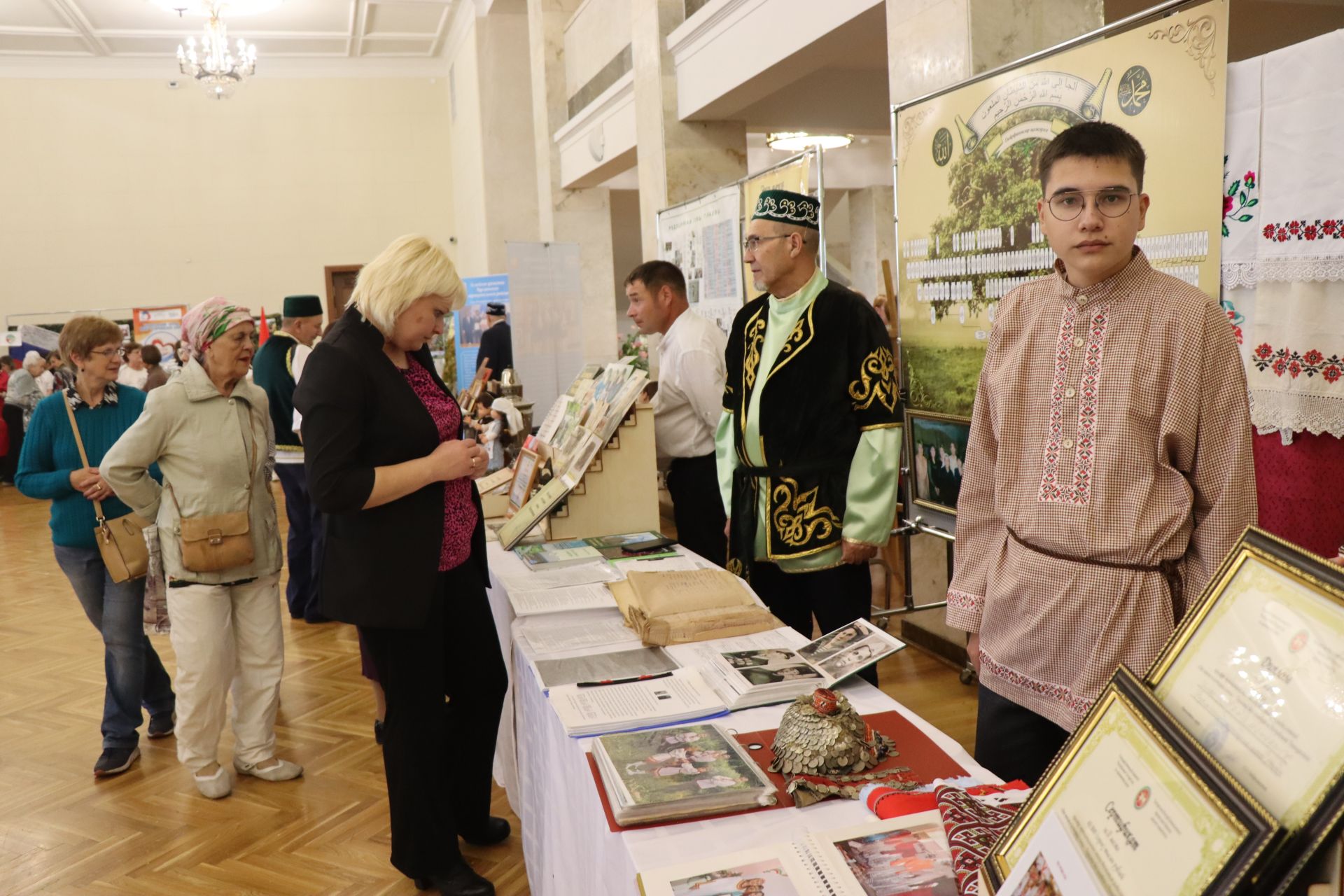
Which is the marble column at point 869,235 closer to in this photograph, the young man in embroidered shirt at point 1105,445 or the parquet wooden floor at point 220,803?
the parquet wooden floor at point 220,803

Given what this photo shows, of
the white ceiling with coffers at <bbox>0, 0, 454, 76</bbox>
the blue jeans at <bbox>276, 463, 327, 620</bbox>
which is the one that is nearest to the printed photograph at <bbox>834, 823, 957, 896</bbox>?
the blue jeans at <bbox>276, 463, 327, 620</bbox>

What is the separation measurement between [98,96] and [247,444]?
47.1 feet

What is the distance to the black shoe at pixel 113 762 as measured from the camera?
373 centimetres

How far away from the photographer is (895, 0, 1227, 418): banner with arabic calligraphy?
2529mm

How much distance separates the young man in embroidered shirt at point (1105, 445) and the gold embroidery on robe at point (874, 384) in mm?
876

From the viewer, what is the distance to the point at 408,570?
2.34 meters

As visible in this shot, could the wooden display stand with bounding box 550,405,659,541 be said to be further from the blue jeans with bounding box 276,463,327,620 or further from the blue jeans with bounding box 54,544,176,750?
the blue jeans with bounding box 276,463,327,620

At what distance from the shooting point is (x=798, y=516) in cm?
267

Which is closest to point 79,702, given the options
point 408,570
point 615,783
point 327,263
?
point 408,570

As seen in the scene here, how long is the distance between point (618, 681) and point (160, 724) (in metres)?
2.96

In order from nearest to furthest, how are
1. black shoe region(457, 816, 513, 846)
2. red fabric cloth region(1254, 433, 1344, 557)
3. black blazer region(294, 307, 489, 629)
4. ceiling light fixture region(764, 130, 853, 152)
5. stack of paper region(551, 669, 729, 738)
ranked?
stack of paper region(551, 669, 729, 738)
black blazer region(294, 307, 489, 629)
red fabric cloth region(1254, 433, 1344, 557)
black shoe region(457, 816, 513, 846)
ceiling light fixture region(764, 130, 853, 152)

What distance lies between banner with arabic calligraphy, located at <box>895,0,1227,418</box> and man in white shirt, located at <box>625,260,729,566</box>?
769 millimetres

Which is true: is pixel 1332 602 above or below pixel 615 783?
above

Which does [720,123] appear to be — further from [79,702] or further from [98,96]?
[98,96]
